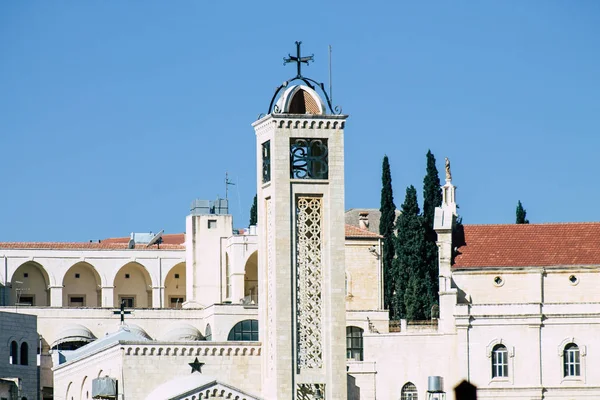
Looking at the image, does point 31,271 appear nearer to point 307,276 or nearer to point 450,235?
point 450,235

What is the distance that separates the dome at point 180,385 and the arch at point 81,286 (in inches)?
1425

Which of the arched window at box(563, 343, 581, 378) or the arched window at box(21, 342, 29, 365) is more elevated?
the arched window at box(21, 342, 29, 365)

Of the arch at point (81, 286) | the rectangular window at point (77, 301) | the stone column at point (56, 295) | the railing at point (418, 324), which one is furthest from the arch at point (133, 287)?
the railing at point (418, 324)

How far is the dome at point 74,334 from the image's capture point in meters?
78.6

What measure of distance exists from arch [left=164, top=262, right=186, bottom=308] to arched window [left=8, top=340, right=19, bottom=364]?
25.0 meters

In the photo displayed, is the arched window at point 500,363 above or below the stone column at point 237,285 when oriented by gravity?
below

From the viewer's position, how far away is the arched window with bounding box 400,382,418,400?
248ft

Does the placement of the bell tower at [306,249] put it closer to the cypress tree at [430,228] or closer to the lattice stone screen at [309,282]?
the lattice stone screen at [309,282]

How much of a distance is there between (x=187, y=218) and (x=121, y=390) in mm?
33085

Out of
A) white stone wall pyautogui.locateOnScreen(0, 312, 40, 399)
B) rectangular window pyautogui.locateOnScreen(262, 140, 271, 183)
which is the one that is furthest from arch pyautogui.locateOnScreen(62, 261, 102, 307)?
rectangular window pyautogui.locateOnScreen(262, 140, 271, 183)

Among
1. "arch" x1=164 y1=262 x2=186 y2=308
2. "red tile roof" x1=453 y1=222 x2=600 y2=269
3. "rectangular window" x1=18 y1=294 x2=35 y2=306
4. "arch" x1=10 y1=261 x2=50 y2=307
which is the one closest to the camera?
"red tile roof" x1=453 y1=222 x2=600 y2=269

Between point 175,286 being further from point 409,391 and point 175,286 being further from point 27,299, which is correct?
point 409,391

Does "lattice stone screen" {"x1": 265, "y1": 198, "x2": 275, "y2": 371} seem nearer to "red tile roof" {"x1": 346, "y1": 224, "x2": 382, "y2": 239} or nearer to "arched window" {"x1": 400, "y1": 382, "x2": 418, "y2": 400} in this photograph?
"arched window" {"x1": 400, "y1": 382, "x2": 418, "y2": 400}

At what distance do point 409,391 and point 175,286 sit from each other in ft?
61.2
